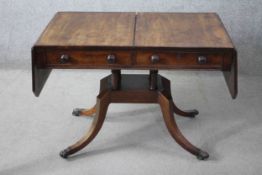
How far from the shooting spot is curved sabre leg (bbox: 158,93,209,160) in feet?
7.23

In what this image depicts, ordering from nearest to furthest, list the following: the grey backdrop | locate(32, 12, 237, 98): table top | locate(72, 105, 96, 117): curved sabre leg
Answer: locate(32, 12, 237, 98): table top
locate(72, 105, 96, 117): curved sabre leg
the grey backdrop

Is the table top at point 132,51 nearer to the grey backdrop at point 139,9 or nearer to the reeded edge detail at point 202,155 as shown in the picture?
the reeded edge detail at point 202,155

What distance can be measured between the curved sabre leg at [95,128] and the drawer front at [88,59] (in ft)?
1.09

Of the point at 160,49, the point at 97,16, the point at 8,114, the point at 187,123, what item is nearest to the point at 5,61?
the point at 8,114

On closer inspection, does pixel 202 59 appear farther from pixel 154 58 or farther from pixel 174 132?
pixel 174 132

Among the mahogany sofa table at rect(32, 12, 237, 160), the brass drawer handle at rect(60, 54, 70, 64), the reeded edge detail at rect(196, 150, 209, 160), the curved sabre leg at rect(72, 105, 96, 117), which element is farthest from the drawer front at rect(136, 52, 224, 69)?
the curved sabre leg at rect(72, 105, 96, 117)

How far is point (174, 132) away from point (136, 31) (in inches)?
23.2

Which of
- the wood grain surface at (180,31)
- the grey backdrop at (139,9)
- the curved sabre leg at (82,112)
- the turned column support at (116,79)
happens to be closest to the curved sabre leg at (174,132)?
the turned column support at (116,79)

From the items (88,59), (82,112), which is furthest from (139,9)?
(88,59)

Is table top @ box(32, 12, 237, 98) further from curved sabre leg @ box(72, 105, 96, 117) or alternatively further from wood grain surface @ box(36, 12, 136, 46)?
curved sabre leg @ box(72, 105, 96, 117)

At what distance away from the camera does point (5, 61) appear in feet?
11.1

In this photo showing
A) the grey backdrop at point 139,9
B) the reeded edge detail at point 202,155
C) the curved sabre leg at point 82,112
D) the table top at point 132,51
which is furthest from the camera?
the grey backdrop at point 139,9

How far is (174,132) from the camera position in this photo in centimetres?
224

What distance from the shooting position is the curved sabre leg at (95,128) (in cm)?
221
